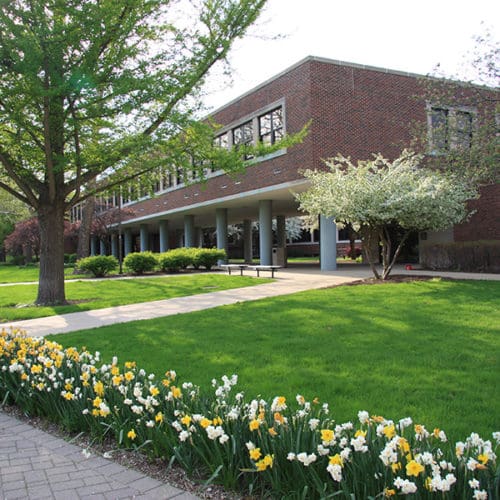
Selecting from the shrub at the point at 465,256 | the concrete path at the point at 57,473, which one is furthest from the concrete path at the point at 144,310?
the shrub at the point at 465,256

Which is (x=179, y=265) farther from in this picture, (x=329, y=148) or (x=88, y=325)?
(x=88, y=325)

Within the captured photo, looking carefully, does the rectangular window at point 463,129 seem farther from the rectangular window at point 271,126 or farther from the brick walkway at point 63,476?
the brick walkway at point 63,476

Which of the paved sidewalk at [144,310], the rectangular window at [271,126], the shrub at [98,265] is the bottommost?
the paved sidewalk at [144,310]

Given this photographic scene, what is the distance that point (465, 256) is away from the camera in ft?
52.3

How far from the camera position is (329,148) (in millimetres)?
18938

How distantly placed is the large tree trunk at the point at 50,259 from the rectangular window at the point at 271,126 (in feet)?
35.0

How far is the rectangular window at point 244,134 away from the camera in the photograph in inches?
937

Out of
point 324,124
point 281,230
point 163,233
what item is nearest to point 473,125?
point 324,124

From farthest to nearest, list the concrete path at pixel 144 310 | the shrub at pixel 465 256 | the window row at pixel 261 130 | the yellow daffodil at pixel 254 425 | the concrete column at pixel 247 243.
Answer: the concrete column at pixel 247 243, the window row at pixel 261 130, the shrub at pixel 465 256, the concrete path at pixel 144 310, the yellow daffodil at pixel 254 425

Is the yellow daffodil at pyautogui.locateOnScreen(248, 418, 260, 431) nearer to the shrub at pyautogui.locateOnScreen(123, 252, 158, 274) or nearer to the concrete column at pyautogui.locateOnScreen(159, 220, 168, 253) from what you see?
the shrub at pyautogui.locateOnScreen(123, 252, 158, 274)

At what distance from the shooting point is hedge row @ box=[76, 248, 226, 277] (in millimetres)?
23109

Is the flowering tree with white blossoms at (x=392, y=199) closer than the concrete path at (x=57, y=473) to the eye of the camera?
No

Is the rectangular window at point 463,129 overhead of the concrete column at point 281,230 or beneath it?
overhead

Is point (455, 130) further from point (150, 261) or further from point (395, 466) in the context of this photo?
point (150, 261)
